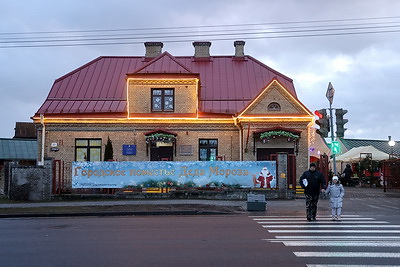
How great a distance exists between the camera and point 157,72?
1237 inches

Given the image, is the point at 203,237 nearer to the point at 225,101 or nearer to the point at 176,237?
the point at 176,237

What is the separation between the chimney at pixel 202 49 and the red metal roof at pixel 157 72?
0.51 meters

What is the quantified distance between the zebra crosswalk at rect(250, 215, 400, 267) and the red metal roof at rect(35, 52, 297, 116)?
17862mm

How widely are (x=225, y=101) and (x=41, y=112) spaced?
11997 mm

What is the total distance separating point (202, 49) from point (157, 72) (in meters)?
7.31

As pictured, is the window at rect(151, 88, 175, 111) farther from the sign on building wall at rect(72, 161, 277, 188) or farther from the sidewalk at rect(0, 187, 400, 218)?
the sidewalk at rect(0, 187, 400, 218)

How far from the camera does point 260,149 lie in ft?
101

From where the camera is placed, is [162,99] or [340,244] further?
[162,99]

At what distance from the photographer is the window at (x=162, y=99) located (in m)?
31.5

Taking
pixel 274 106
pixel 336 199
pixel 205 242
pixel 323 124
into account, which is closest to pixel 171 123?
pixel 274 106

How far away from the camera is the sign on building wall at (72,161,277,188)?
24.2 metres

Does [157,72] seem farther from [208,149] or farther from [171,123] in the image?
[208,149]

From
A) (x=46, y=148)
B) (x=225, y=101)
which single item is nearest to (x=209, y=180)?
(x=225, y=101)

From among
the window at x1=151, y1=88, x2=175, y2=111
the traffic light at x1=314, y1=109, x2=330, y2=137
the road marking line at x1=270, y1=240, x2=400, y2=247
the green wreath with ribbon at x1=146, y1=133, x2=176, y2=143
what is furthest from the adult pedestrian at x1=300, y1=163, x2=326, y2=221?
the window at x1=151, y1=88, x2=175, y2=111
